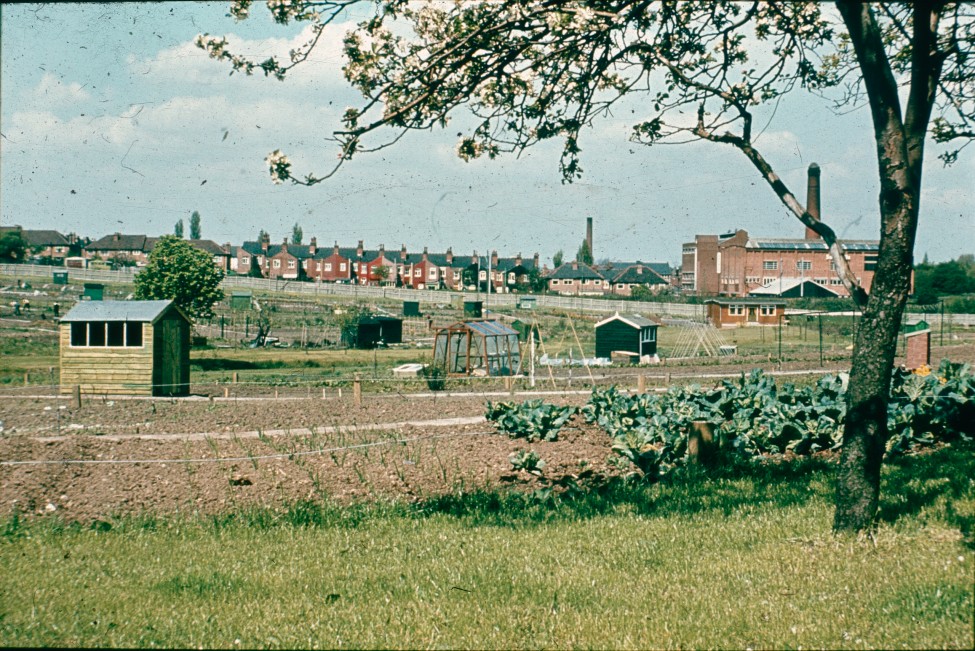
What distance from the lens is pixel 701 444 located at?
10.1m

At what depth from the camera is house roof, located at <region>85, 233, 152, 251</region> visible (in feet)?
381

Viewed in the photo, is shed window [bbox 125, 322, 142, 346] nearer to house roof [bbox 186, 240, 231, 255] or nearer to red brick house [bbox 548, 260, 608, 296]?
house roof [bbox 186, 240, 231, 255]

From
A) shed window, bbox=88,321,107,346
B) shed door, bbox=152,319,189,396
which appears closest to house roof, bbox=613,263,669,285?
shed door, bbox=152,319,189,396

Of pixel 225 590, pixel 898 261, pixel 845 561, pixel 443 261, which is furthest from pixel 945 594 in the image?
pixel 443 261

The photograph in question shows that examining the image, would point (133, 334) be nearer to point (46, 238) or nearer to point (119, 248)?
point (119, 248)

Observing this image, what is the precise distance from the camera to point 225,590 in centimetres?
593

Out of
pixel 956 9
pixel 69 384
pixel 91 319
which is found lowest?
pixel 69 384

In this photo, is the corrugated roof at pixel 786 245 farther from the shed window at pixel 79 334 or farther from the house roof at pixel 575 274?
the shed window at pixel 79 334

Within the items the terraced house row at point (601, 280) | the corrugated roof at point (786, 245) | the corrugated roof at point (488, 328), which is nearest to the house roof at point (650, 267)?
the terraced house row at point (601, 280)

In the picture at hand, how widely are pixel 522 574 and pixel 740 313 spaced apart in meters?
66.4

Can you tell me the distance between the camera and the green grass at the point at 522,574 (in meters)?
4.91

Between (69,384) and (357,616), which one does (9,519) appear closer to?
(357,616)

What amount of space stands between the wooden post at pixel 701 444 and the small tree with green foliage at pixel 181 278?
41201 mm

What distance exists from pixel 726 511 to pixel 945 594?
2836mm
